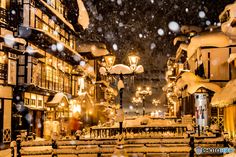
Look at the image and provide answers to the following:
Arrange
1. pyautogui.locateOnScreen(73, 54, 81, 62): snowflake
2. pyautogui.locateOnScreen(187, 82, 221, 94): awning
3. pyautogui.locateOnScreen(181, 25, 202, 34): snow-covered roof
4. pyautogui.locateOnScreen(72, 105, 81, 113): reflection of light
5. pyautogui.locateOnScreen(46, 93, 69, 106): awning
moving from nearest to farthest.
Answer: pyautogui.locateOnScreen(187, 82, 221, 94): awning
pyautogui.locateOnScreen(46, 93, 69, 106): awning
pyautogui.locateOnScreen(181, 25, 202, 34): snow-covered roof
pyautogui.locateOnScreen(73, 54, 81, 62): snowflake
pyautogui.locateOnScreen(72, 105, 81, 113): reflection of light

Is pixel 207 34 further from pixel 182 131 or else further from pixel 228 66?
pixel 182 131

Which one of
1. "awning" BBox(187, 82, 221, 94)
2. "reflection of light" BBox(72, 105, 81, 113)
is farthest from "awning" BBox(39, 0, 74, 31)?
"awning" BBox(187, 82, 221, 94)

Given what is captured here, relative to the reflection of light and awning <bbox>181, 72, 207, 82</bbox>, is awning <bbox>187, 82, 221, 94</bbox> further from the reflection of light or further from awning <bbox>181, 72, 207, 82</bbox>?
the reflection of light

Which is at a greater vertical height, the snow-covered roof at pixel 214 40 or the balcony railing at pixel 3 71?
the snow-covered roof at pixel 214 40

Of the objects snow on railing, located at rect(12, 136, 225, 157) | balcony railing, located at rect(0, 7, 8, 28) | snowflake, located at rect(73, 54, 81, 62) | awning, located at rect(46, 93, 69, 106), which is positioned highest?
balcony railing, located at rect(0, 7, 8, 28)

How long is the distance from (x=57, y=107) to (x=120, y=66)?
22.6m

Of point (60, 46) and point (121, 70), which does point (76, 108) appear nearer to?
point (60, 46)

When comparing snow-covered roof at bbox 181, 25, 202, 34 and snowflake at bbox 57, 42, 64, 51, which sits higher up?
snow-covered roof at bbox 181, 25, 202, 34

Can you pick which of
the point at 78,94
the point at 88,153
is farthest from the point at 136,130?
the point at 78,94

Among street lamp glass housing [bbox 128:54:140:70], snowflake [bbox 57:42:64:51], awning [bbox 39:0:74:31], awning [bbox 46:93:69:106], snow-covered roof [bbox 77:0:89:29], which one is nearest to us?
street lamp glass housing [bbox 128:54:140:70]

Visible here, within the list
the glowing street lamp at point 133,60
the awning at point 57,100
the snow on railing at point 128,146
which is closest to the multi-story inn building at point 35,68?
the awning at point 57,100

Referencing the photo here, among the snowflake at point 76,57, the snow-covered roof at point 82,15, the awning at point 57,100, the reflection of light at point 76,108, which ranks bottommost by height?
the reflection of light at point 76,108

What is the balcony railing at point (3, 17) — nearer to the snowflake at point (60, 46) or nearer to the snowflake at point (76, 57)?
the snowflake at point (60, 46)

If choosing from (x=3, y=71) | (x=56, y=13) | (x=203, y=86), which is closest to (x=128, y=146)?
(x=203, y=86)
